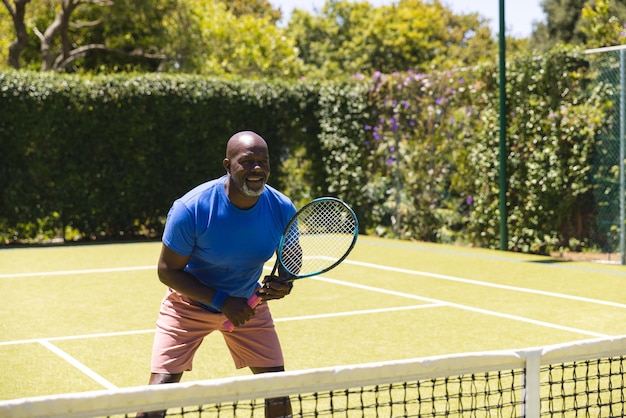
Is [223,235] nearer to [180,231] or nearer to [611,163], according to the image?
[180,231]

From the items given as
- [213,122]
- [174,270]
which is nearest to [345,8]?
[213,122]

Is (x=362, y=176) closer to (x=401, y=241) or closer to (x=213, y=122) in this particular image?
(x=401, y=241)

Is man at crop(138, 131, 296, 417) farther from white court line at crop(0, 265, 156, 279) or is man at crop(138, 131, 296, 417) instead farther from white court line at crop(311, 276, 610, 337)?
white court line at crop(0, 265, 156, 279)

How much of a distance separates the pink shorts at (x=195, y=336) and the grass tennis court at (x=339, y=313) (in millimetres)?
2157

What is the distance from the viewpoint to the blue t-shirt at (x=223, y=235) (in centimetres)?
442

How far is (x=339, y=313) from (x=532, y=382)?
544 cm

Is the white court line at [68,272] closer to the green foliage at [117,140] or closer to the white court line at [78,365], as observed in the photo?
the green foliage at [117,140]

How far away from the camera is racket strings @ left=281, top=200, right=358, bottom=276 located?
189 inches

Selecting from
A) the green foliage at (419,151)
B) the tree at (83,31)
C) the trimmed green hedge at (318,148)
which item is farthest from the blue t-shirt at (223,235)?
the tree at (83,31)

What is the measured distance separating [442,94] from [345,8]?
34.0m

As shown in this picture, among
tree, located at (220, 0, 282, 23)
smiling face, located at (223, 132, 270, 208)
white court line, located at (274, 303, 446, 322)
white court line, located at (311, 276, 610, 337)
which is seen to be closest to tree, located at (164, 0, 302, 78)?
tree, located at (220, 0, 282, 23)

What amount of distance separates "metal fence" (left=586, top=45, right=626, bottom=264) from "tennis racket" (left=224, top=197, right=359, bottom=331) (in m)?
7.74

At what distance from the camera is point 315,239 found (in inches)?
212

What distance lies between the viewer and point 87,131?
649 inches
